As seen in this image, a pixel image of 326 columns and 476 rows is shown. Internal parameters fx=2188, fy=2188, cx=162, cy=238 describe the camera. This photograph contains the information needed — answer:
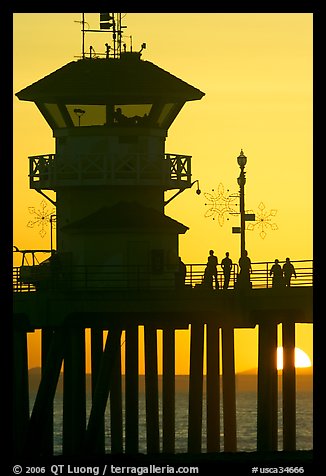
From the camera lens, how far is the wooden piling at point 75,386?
6550 cm

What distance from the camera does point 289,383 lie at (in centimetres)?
6569

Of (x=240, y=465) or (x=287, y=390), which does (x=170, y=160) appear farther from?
(x=240, y=465)

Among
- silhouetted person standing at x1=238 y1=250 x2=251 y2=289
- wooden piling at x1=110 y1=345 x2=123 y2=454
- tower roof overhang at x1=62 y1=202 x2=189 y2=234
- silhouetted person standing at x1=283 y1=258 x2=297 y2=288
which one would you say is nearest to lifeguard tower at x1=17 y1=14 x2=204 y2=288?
tower roof overhang at x1=62 y1=202 x2=189 y2=234

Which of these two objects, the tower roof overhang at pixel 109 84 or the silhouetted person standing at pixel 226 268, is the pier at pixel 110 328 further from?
the tower roof overhang at pixel 109 84

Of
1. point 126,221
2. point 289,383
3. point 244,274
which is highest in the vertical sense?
point 126,221

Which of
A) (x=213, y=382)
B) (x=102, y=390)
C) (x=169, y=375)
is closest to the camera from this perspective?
(x=102, y=390)

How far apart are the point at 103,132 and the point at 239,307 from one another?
27.3 ft

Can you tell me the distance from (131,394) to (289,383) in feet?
24.3

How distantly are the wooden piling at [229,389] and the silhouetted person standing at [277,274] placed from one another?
4.66 metres

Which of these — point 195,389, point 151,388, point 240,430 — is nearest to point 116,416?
point 151,388

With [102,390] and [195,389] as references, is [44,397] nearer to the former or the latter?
[102,390]

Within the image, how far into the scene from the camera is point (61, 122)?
7062 centimetres

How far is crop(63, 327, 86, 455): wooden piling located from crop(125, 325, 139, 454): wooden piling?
3.75 metres

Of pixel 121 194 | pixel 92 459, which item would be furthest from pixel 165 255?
pixel 92 459
